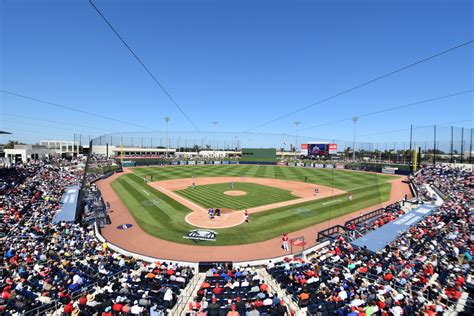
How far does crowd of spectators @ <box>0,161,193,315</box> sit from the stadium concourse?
0.15 ft

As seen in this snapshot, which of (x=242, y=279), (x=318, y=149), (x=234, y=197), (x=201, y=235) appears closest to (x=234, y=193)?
(x=234, y=197)

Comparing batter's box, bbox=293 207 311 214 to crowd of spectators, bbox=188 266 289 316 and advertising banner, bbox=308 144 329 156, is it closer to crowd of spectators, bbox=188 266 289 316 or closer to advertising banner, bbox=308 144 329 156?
crowd of spectators, bbox=188 266 289 316

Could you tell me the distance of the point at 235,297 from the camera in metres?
9.62

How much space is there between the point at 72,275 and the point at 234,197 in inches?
830

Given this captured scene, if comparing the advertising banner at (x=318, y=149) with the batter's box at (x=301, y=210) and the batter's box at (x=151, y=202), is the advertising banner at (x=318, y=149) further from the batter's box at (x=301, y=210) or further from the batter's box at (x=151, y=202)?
the batter's box at (x=151, y=202)

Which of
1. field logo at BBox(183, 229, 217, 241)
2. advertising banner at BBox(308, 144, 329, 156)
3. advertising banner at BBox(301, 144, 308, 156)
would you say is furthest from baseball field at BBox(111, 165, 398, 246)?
advertising banner at BBox(301, 144, 308, 156)

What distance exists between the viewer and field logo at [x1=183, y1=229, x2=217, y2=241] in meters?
17.3

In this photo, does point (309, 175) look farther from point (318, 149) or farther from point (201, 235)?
point (201, 235)

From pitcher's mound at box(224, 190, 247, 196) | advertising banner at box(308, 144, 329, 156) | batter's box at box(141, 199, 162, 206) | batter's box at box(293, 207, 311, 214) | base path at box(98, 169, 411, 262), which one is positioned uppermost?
advertising banner at box(308, 144, 329, 156)

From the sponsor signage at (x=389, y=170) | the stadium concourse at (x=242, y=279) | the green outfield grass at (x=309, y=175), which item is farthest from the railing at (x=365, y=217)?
the sponsor signage at (x=389, y=170)

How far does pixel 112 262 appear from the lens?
41.7ft

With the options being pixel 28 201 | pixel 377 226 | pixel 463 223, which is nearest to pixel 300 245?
pixel 377 226

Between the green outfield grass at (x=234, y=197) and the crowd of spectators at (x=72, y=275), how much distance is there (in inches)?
520

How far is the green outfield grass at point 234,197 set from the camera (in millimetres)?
27297
